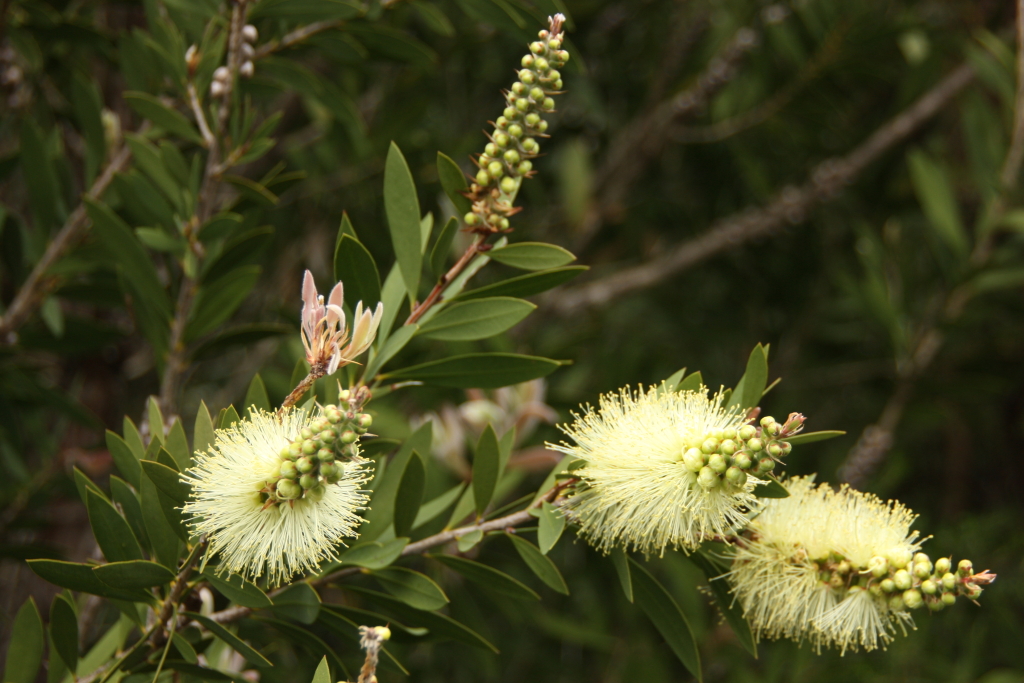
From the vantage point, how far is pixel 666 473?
85cm

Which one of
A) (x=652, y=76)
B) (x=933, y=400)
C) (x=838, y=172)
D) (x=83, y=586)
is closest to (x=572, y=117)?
(x=652, y=76)

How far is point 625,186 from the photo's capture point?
2570mm

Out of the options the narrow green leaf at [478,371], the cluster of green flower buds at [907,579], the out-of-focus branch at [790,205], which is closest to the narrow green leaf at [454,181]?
the narrow green leaf at [478,371]

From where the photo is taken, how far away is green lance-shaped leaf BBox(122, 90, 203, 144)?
116 cm

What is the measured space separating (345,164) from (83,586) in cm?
142

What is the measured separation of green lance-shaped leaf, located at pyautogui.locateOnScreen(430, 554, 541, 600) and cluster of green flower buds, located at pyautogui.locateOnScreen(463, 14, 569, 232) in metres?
0.39

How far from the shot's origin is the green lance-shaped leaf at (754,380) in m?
0.89

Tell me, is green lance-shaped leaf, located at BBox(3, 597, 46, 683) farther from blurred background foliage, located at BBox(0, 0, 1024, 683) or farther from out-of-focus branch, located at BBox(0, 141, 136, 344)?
Answer: out-of-focus branch, located at BBox(0, 141, 136, 344)

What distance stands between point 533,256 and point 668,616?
0.47 m

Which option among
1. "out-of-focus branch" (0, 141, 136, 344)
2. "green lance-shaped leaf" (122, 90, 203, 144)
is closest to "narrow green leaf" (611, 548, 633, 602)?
"green lance-shaped leaf" (122, 90, 203, 144)

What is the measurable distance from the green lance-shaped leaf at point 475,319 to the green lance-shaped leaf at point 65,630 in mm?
491

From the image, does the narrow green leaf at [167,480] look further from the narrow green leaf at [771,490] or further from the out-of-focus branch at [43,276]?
the out-of-focus branch at [43,276]

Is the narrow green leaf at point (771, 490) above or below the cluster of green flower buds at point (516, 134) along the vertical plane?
below

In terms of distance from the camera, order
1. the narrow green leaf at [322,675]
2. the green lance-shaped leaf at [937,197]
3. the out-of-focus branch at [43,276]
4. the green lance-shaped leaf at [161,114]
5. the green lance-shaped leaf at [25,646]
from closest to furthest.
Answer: the narrow green leaf at [322,675], the green lance-shaped leaf at [25,646], the green lance-shaped leaf at [161,114], the out-of-focus branch at [43,276], the green lance-shaped leaf at [937,197]
